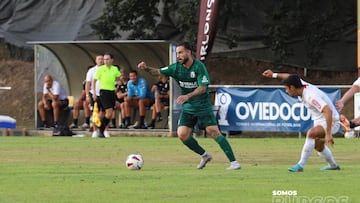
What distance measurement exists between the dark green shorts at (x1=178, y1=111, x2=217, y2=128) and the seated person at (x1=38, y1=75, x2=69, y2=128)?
1469 centimetres

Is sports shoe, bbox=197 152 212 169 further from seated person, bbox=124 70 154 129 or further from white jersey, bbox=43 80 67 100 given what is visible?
white jersey, bbox=43 80 67 100

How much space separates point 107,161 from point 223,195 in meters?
7.23

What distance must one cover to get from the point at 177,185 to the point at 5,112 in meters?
26.5

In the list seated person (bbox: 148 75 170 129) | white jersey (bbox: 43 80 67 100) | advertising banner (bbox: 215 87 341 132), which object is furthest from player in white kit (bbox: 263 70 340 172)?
white jersey (bbox: 43 80 67 100)

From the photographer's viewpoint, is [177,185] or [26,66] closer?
Result: [177,185]

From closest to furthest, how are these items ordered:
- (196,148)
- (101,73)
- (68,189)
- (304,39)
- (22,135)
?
(68,189)
(196,148)
(101,73)
(22,135)
(304,39)

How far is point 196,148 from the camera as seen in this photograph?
18.0 meters

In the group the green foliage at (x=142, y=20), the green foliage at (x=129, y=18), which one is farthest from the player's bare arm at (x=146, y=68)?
the green foliage at (x=129, y=18)

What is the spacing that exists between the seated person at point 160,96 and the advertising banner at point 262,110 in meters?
1.98

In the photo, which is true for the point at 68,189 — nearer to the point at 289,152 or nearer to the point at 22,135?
the point at 289,152

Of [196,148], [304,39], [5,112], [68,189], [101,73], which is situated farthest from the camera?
[5,112]

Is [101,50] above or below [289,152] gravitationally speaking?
above

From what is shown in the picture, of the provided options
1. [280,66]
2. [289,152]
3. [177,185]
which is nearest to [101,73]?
[289,152]

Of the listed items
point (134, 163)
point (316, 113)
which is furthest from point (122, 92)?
point (316, 113)
